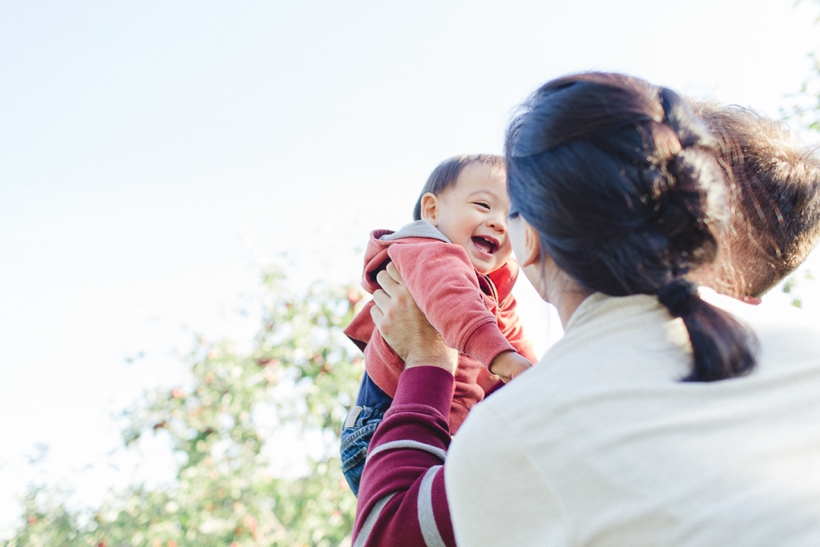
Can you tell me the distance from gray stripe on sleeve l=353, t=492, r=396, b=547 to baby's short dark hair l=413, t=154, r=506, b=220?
125 centimetres

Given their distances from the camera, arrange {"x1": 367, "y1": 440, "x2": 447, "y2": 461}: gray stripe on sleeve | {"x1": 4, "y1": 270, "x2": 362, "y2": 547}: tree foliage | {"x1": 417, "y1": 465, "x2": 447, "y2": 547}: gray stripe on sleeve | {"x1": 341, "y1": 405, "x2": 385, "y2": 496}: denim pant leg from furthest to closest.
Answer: {"x1": 4, "y1": 270, "x2": 362, "y2": 547}: tree foliage, {"x1": 341, "y1": 405, "x2": 385, "y2": 496}: denim pant leg, {"x1": 367, "y1": 440, "x2": 447, "y2": 461}: gray stripe on sleeve, {"x1": 417, "y1": 465, "x2": 447, "y2": 547}: gray stripe on sleeve

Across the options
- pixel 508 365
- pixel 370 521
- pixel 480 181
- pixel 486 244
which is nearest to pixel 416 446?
pixel 370 521

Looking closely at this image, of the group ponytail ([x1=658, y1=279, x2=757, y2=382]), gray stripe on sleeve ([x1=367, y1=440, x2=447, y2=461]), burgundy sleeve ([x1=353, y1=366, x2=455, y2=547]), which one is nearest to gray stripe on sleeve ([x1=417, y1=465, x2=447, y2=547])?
burgundy sleeve ([x1=353, y1=366, x2=455, y2=547])

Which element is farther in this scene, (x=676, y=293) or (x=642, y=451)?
(x=676, y=293)

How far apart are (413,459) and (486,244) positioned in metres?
1.02

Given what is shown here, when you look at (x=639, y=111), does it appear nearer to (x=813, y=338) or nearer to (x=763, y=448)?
(x=813, y=338)

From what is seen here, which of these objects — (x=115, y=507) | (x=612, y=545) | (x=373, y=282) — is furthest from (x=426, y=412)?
(x=115, y=507)

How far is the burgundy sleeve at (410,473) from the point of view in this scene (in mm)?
1157

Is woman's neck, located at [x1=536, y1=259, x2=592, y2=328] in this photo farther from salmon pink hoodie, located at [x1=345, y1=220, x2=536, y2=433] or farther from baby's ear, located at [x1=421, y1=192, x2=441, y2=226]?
baby's ear, located at [x1=421, y1=192, x2=441, y2=226]

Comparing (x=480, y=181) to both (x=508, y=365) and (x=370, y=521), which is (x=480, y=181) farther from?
(x=370, y=521)

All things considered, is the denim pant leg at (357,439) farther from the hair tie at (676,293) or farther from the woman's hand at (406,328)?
the hair tie at (676,293)

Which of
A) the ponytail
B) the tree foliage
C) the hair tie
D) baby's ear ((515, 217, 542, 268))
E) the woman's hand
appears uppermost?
baby's ear ((515, 217, 542, 268))

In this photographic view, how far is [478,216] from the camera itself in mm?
2143

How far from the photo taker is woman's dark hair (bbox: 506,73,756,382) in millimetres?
1028
